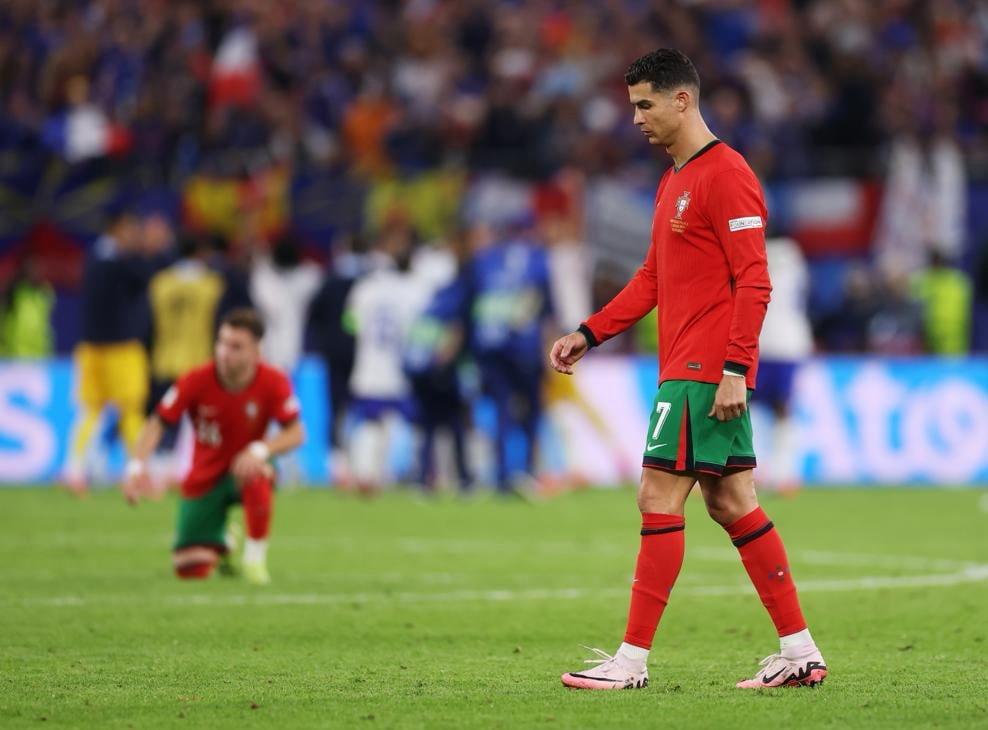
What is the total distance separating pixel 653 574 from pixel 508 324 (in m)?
11.1

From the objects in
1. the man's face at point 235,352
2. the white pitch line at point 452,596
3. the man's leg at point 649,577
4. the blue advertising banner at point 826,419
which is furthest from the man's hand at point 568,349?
the blue advertising banner at point 826,419

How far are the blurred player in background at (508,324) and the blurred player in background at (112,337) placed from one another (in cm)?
334

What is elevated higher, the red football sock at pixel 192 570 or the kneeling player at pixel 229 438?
the kneeling player at pixel 229 438

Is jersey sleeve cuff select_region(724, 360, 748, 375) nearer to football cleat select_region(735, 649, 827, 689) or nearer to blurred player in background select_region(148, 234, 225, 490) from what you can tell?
football cleat select_region(735, 649, 827, 689)

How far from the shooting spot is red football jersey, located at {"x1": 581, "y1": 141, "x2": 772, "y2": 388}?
6527mm

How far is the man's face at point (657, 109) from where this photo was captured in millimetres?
6762

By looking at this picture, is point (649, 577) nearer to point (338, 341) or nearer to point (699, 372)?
point (699, 372)

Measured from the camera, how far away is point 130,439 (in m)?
18.0

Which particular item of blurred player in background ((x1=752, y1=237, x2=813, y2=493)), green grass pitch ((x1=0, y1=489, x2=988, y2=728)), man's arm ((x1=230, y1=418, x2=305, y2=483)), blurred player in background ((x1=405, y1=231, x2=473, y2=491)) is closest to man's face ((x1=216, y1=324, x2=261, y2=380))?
man's arm ((x1=230, y1=418, x2=305, y2=483))

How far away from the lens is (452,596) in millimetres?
10031

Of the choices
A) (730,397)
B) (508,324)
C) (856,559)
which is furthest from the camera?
(508,324)

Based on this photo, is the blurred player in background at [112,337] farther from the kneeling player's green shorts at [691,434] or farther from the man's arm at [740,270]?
the man's arm at [740,270]

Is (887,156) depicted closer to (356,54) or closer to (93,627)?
(356,54)

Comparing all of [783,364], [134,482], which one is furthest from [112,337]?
[134,482]
